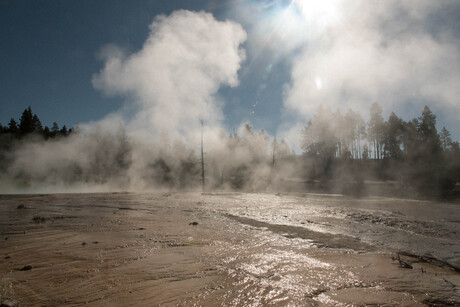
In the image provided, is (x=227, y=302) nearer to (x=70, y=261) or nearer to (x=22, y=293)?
(x=22, y=293)

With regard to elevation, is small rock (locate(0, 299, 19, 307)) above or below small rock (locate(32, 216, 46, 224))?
above

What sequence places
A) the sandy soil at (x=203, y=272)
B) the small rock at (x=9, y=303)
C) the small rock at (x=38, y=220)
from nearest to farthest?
the small rock at (x=9, y=303) < the sandy soil at (x=203, y=272) < the small rock at (x=38, y=220)

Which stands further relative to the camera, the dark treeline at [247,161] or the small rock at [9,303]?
the dark treeline at [247,161]

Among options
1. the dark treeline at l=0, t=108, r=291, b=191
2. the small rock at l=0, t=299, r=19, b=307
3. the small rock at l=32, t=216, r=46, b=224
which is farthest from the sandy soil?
the dark treeline at l=0, t=108, r=291, b=191

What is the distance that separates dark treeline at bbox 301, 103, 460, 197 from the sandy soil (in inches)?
967

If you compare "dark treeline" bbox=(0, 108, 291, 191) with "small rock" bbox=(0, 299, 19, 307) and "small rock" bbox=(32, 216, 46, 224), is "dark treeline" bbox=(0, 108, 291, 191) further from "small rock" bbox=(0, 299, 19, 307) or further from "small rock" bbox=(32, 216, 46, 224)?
"small rock" bbox=(0, 299, 19, 307)

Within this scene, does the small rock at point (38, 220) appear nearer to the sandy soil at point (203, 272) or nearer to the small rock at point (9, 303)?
the sandy soil at point (203, 272)

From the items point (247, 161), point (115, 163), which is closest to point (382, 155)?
point (247, 161)

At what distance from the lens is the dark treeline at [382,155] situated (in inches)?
919

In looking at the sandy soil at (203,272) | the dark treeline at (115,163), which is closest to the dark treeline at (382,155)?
the dark treeline at (115,163)

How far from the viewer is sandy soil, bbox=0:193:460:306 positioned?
104 inches

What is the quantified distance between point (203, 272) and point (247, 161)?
40776 millimetres

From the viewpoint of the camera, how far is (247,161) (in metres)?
44.0

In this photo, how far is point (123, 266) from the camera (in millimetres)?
3484
